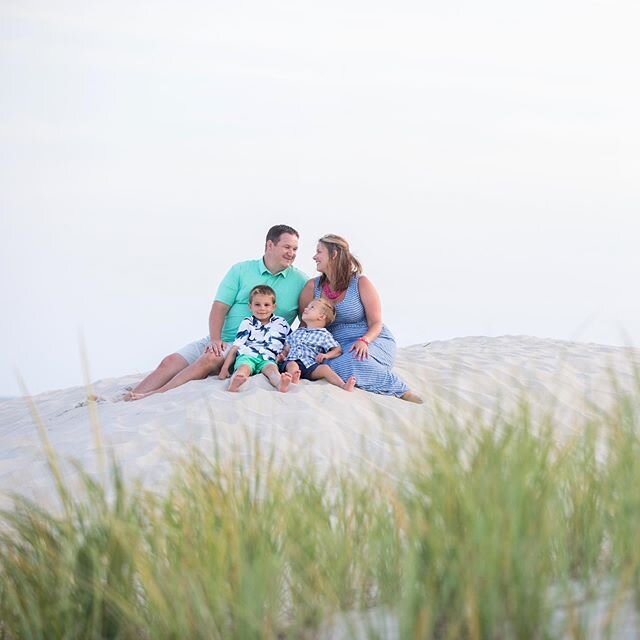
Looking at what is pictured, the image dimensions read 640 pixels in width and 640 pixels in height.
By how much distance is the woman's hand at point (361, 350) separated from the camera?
24.4 feet

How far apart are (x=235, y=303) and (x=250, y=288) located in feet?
0.71

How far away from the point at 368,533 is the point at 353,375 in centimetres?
464

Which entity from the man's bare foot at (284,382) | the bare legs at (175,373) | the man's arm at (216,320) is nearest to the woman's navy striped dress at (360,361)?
the man's bare foot at (284,382)

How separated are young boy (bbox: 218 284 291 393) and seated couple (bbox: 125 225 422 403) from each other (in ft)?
0.17

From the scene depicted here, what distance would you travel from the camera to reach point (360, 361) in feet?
24.5

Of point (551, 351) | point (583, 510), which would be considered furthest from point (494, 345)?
point (583, 510)

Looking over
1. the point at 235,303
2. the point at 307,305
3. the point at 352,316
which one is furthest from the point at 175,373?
the point at 352,316

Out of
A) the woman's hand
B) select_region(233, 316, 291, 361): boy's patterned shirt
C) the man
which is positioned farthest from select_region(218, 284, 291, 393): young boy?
the woman's hand

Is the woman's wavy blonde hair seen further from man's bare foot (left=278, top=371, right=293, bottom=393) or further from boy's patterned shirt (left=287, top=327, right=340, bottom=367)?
man's bare foot (left=278, top=371, right=293, bottom=393)

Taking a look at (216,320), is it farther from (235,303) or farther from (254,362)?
(254,362)

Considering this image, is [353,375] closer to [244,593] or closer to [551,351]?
[551,351]

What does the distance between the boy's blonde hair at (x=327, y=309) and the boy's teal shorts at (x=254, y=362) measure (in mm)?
541

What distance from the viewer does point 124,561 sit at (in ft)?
9.12

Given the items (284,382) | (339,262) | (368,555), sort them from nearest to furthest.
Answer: (368,555), (284,382), (339,262)
